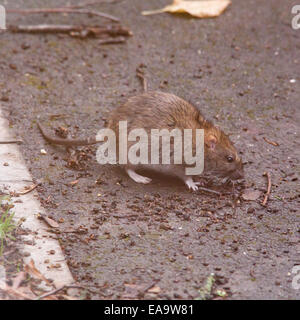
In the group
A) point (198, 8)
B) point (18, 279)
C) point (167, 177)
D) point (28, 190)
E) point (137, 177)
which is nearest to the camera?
point (18, 279)

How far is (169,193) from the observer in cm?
561

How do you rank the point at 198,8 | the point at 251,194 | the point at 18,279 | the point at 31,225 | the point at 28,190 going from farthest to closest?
the point at 198,8 < the point at 251,194 < the point at 28,190 < the point at 31,225 < the point at 18,279

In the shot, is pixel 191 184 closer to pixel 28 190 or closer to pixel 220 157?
pixel 220 157

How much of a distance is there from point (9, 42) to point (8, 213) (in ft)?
12.1

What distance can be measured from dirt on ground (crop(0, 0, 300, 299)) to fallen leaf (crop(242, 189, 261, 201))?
0.16ft

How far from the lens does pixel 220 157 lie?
581 cm

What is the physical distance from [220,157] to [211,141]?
0.16m

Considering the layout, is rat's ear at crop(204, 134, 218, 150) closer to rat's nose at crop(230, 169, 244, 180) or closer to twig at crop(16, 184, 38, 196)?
rat's nose at crop(230, 169, 244, 180)

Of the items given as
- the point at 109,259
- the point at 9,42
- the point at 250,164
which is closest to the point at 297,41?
the point at 250,164

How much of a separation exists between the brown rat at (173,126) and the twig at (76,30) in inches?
106

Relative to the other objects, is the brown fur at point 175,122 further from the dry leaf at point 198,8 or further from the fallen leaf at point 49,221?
the dry leaf at point 198,8

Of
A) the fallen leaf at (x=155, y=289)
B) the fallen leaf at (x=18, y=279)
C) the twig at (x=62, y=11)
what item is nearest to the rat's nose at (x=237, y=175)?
the fallen leaf at (x=155, y=289)

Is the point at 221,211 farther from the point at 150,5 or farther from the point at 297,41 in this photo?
the point at 150,5

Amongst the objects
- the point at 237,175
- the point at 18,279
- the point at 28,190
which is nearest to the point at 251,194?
the point at 237,175
